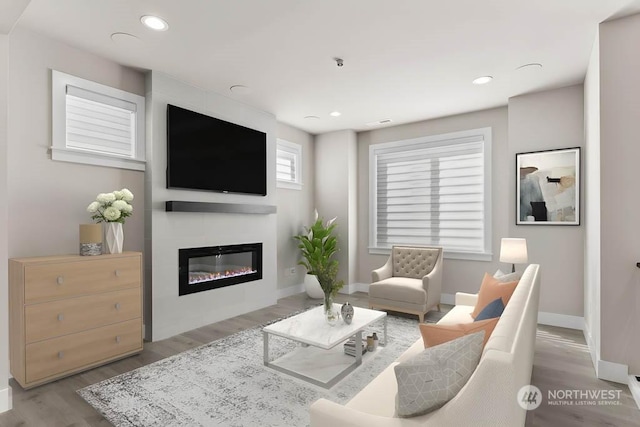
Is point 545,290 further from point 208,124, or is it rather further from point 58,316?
point 58,316

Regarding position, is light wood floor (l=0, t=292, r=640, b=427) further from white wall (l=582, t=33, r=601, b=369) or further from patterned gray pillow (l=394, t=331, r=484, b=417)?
patterned gray pillow (l=394, t=331, r=484, b=417)

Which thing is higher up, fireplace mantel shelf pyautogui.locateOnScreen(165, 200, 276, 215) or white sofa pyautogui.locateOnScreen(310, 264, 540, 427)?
fireplace mantel shelf pyautogui.locateOnScreen(165, 200, 276, 215)

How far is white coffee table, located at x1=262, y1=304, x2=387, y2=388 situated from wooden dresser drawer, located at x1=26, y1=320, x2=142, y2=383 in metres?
1.27

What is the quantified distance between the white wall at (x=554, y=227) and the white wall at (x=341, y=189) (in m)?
2.44

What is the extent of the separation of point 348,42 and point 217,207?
92.3 inches

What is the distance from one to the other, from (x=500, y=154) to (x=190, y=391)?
4.55m

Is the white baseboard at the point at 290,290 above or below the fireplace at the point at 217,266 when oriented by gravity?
below

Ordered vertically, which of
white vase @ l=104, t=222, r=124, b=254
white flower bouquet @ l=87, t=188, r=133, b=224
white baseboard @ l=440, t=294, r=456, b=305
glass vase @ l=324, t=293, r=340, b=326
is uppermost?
white flower bouquet @ l=87, t=188, r=133, b=224

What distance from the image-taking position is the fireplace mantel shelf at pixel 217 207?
358 cm


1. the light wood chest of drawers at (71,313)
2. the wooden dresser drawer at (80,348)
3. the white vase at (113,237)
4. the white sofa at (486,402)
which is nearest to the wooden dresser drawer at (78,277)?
the light wood chest of drawers at (71,313)

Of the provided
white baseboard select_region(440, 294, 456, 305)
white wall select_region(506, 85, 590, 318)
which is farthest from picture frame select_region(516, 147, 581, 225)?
white baseboard select_region(440, 294, 456, 305)

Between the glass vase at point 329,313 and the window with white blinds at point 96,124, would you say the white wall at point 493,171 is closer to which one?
the glass vase at point 329,313

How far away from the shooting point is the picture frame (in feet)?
12.4

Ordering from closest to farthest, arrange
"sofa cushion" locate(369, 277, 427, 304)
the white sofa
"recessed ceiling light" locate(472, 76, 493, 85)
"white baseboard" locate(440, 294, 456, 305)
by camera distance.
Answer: the white sofa
"recessed ceiling light" locate(472, 76, 493, 85)
"sofa cushion" locate(369, 277, 427, 304)
"white baseboard" locate(440, 294, 456, 305)
